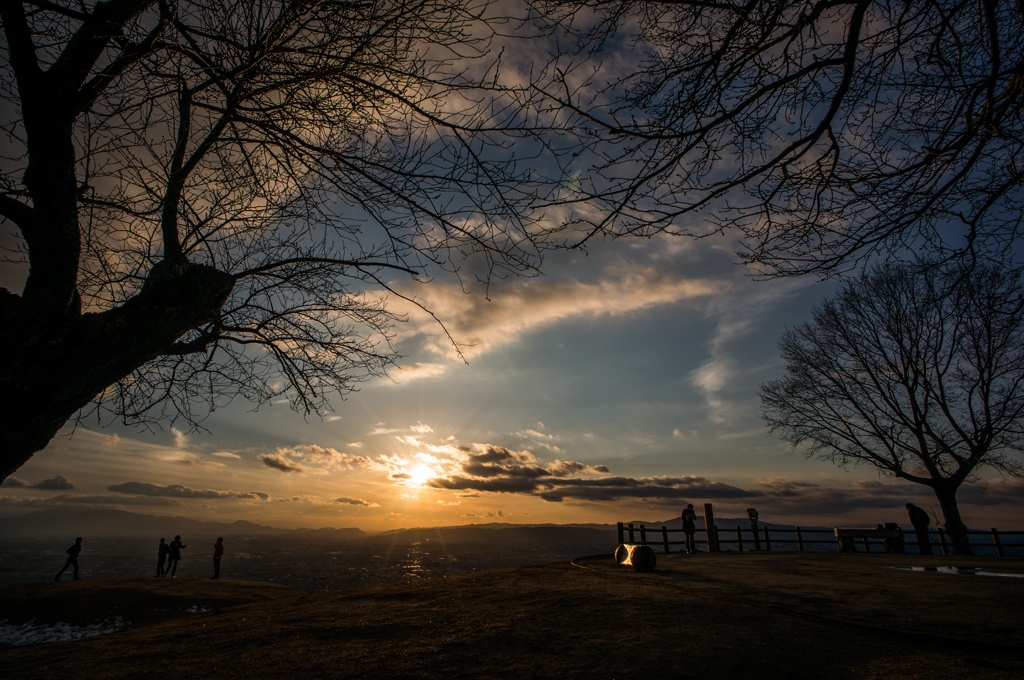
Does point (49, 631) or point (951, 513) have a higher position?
point (951, 513)

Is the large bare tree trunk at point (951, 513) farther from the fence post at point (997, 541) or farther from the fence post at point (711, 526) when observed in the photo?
the fence post at point (711, 526)

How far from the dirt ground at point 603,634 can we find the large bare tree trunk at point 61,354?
3225mm

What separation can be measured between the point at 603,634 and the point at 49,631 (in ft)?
52.8

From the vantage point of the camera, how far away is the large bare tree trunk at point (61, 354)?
2.71 m

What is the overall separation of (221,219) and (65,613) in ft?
51.7

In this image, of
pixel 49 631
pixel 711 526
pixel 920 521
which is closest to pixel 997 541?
pixel 920 521

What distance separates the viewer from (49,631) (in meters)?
12.2

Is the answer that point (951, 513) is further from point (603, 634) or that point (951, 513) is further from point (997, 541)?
point (603, 634)

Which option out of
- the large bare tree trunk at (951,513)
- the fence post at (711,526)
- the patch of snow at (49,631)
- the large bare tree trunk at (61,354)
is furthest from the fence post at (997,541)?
the patch of snow at (49,631)

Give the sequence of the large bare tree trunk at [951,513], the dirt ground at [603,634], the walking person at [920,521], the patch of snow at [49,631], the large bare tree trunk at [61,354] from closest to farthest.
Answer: the large bare tree trunk at [61,354] → the dirt ground at [603,634] → the patch of snow at [49,631] → the walking person at [920,521] → the large bare tree trunk at [951,513]

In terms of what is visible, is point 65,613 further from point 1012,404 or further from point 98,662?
point 1012,404

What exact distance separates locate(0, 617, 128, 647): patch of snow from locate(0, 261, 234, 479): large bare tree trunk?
520 inches

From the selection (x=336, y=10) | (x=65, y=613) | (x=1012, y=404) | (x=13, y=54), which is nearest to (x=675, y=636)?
(x=336, y=10)

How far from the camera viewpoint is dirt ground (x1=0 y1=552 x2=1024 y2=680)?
168 inches
